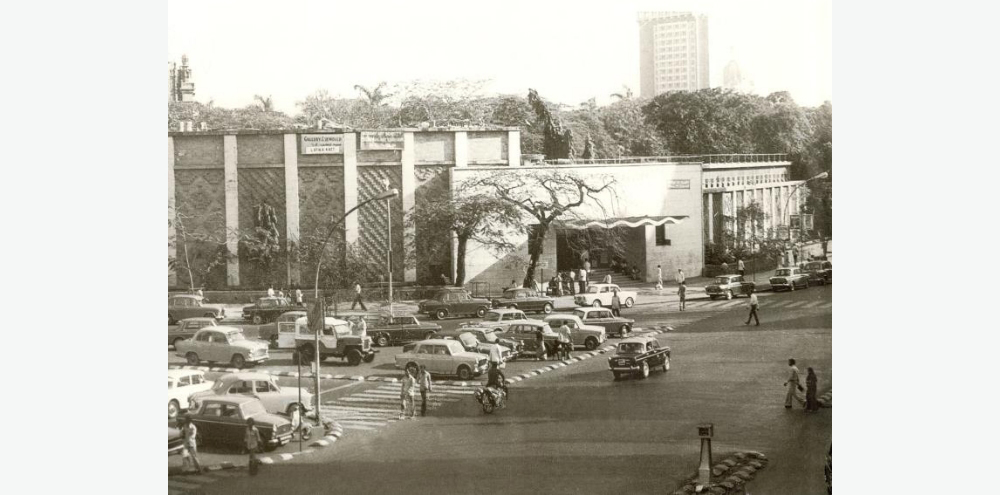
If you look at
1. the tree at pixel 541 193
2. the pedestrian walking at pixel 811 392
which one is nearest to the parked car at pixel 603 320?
the tree at pixel 541 193

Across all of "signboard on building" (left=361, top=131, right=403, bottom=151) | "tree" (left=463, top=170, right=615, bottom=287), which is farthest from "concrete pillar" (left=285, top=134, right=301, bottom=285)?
"tree" (left=463, top=170, right=615, bottom=287)

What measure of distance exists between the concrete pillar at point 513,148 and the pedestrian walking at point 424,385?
5.65 feet

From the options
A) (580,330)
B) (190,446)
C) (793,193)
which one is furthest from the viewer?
(793,193)

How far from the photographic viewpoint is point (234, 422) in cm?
862

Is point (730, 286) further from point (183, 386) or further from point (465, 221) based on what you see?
point (183, 386)

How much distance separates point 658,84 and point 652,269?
1.46 meters

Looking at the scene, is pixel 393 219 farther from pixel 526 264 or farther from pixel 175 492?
pixel 175 492

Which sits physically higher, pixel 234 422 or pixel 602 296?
pixel 602 296

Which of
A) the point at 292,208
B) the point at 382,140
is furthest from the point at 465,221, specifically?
the point at 292,208

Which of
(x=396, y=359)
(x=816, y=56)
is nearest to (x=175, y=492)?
(x=396, y=359)

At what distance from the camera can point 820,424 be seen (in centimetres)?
916

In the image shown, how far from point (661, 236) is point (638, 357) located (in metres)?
1.00

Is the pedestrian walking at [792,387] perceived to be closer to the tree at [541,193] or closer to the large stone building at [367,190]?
the large stone building at [367,190]

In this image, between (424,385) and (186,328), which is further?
(186,328)
